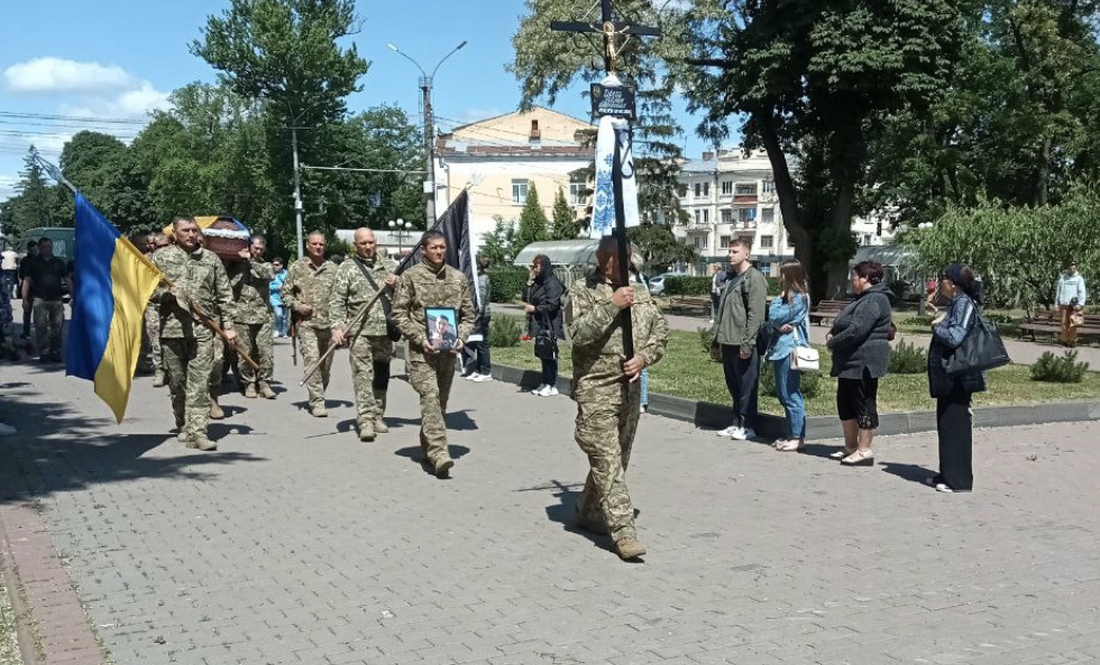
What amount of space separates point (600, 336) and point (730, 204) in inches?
4158

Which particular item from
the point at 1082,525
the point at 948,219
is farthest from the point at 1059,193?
the point at 1082,525

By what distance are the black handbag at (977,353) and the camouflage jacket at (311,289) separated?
23.4ft

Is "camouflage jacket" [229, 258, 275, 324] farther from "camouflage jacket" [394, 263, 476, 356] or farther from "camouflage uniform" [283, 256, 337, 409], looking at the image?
"camouflage jacket" [394, 263, 476, 356]

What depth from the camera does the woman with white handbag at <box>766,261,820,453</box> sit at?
10.0 meters

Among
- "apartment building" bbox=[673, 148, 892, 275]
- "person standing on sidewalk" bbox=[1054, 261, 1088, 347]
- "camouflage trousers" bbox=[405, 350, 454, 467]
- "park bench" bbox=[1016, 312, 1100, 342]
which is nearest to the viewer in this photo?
"camouflage trousers" bbox=[405, 350, 454, 467]

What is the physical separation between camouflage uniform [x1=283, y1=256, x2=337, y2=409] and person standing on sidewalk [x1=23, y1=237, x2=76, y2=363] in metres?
6.69

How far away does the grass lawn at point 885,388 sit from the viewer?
12.6 metres

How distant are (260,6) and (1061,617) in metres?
58.1

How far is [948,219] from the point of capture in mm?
30297

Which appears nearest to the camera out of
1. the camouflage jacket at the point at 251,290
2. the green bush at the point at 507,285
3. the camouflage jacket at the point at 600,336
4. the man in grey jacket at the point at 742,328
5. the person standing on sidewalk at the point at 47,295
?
the camouflage jacket at the point at 600,336

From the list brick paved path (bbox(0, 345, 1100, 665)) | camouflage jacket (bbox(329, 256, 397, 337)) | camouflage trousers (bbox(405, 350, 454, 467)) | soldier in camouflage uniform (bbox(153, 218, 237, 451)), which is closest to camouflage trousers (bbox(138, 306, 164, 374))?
brick paved path (bbox(0, 345, 1100, 665))

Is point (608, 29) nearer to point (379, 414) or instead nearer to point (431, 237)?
point (431, 237)

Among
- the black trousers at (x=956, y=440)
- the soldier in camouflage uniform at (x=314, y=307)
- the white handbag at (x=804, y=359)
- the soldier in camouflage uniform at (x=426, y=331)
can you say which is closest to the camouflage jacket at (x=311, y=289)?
the soldier in camouflage uniform at (x=314, y=307)

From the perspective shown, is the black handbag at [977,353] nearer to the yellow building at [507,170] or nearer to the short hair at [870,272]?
the short hair at [870,272]
